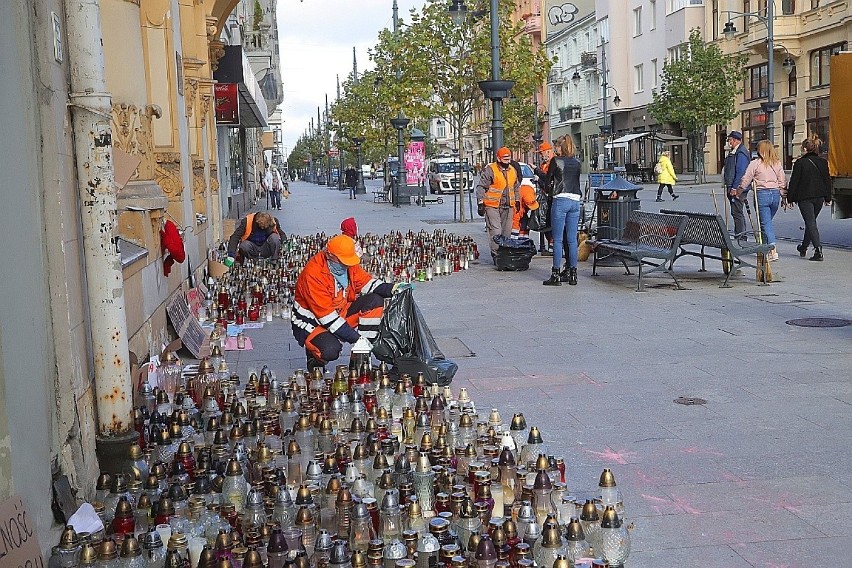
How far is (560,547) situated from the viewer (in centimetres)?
403

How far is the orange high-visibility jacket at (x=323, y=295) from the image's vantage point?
785 centimetres

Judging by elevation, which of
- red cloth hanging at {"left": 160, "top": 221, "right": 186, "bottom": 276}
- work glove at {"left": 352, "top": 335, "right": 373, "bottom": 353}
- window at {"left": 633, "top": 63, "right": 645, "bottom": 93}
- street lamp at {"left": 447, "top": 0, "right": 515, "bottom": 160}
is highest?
window at {"left": 633, "top": 63, "right": 645, "bottom": 93}

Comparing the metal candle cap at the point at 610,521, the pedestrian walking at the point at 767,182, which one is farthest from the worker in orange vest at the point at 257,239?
the metal candle cap at the point at 610,521

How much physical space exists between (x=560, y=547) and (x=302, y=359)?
5486 millimetres

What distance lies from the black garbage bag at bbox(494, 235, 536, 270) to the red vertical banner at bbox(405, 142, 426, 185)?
2689 cm

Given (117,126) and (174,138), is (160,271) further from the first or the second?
(174,138)

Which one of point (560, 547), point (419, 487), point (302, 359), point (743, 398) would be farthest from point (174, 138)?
point (560, 547)

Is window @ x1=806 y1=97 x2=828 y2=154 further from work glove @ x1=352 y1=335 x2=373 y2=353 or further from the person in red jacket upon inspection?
work glove @ x1=352 y1=335 x2=373 y2=353

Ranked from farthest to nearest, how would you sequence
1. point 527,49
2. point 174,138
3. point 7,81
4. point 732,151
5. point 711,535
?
point 527,49 < point 732,151 < point 174,138 < point 711,535 < point 7,81

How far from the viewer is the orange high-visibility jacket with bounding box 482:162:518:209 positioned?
15.7 meters

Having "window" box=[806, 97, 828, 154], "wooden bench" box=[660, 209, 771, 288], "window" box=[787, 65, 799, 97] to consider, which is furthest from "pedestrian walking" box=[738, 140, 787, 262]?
"window" box=[787, 65, 799, 97]

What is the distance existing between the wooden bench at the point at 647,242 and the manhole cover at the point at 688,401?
5.61 meters

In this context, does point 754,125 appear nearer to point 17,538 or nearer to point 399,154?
point 399,154

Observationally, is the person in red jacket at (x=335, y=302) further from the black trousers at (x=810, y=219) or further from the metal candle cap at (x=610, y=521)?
the black trousers at (x=810, y=219)
